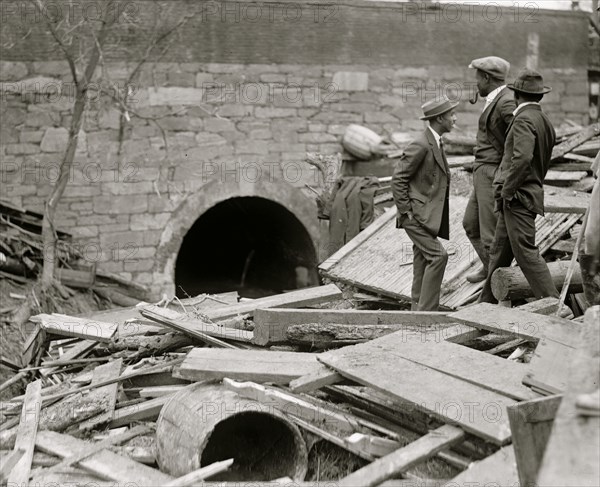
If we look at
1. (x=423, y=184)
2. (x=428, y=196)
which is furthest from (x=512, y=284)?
(x=423, y=184)

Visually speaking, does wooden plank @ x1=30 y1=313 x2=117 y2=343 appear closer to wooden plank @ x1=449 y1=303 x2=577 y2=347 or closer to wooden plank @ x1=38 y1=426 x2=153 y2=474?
wooden plank @ x1=38 y1=426 x2=153 y2=474

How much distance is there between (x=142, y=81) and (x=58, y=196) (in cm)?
214

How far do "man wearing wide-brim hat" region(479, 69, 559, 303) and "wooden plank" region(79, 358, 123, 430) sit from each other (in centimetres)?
308

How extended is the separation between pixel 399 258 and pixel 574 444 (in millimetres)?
5729

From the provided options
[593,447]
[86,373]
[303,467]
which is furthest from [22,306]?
[593,447]

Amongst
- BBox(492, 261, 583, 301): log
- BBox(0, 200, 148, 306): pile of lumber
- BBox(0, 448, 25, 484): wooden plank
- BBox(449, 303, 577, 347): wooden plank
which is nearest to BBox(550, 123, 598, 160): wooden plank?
BBox(492, 261, 583, 301): log

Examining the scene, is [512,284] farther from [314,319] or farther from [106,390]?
[106,390]

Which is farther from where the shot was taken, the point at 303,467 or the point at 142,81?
the point at 142,81

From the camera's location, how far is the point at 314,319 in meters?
6.04

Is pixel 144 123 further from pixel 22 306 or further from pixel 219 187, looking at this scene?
pixel 22 306

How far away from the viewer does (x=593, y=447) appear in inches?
108

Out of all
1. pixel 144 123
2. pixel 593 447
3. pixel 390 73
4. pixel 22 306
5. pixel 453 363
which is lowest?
pixel 22 306

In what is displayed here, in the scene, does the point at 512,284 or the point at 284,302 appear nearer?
the point at 512,284

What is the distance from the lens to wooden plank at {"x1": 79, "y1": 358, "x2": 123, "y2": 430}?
5254 mm
